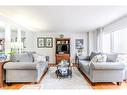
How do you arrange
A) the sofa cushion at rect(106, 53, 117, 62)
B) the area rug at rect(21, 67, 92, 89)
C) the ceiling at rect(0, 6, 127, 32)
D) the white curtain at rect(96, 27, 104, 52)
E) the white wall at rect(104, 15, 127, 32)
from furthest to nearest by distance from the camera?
the white curtain at rect(96, 27, 104, 52)
the white wall at rect(104, 15, 127, 32)
the sofa cushion at rect(106, 53, 117, 62)
the area rug at rect(21, 67, 92, 89)
the ceiling at rect(0, 6, 127, 32)

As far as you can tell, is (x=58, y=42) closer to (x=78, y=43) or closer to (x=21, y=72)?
(x=78, y=43)

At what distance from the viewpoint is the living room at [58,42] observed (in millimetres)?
4320

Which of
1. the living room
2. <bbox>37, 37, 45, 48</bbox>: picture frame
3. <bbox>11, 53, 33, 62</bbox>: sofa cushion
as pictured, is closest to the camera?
the living room

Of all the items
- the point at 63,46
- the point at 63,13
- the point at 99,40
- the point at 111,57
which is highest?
the point at 63,13

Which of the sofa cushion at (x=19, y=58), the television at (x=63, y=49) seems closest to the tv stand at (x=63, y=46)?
the television at (x=63, y=49)

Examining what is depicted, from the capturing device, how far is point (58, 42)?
977cm

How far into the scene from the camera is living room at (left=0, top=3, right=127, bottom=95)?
4.32m

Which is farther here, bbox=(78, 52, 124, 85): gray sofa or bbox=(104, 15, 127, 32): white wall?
bbox=(104, 15, 127, 32): white wall

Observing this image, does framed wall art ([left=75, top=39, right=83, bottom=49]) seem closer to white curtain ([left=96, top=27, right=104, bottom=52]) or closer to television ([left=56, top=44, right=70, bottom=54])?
television ([left=56, top=44, right=70, bottom=54])

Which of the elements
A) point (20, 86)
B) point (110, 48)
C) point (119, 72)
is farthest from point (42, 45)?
point (119, 72)

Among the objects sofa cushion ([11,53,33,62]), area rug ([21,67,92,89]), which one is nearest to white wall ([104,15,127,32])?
area rug ([21,67,92,89])

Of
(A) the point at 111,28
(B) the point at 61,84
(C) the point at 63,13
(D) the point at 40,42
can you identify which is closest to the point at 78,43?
(D) the point at 40,42
